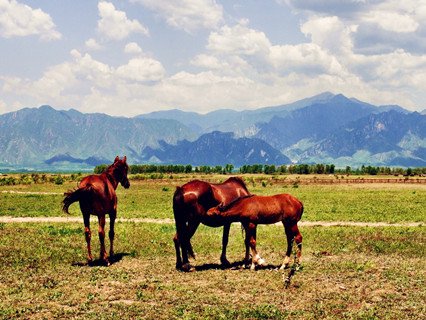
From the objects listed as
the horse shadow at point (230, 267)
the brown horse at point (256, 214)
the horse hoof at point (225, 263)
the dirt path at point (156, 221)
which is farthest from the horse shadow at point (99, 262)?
the dirt path at point (156, 221)

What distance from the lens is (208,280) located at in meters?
15.8

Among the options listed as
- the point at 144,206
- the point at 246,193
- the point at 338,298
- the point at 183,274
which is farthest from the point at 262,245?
the point at 144,206

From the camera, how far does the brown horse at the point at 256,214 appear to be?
17.2 m

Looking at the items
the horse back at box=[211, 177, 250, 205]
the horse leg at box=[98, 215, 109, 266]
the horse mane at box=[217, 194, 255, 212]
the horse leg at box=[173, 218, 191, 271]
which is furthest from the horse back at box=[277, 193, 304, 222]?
the horse leg at box=[98, 215, 109, 266]

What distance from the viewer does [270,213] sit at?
684 inches

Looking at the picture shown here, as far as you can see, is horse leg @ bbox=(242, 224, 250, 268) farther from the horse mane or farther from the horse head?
the horse head

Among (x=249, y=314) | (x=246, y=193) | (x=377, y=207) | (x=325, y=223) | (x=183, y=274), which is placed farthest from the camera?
(x=377, y=207)

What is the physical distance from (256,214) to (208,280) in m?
3.28

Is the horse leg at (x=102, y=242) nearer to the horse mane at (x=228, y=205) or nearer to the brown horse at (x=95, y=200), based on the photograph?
the brown horse at (x=95, y=200)

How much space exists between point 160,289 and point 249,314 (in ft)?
12.0

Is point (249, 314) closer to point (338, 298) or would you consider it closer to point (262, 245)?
point (338, 298)

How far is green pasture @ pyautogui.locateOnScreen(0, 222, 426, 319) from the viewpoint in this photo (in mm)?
12414

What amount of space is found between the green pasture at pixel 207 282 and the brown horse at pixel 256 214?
1.23 metres

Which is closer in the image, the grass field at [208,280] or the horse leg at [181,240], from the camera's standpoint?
the grass field at [208,280]
